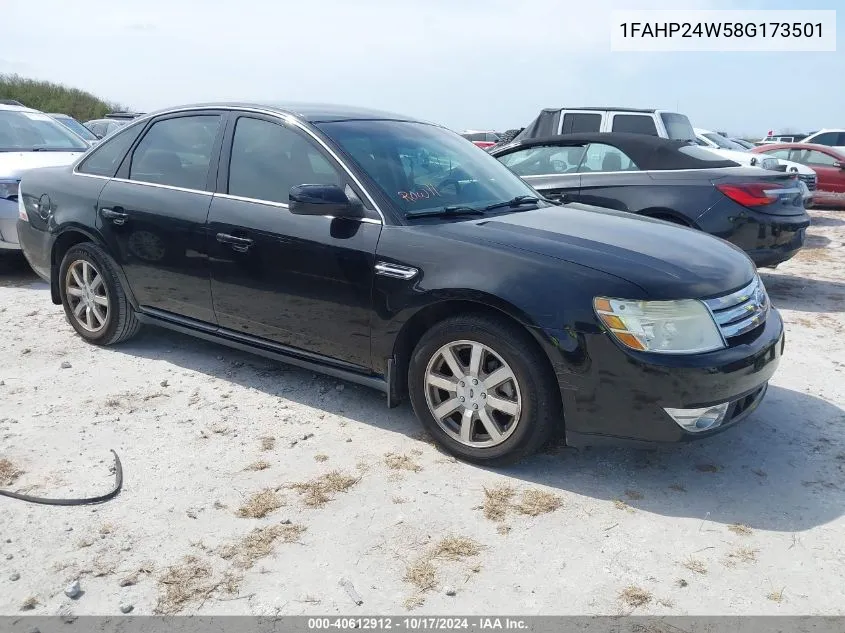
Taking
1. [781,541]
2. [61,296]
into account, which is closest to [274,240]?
[61,296]

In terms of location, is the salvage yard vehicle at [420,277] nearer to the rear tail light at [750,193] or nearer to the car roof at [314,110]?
the car roof at [314,110]

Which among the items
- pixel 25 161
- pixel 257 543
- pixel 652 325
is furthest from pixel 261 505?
pixel 25 161

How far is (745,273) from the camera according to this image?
11.9 feet

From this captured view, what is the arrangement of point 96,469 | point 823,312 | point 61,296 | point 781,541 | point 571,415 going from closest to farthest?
point 781,541 < point 571,415 < point 96,469 < point 61,296 < point 823,312

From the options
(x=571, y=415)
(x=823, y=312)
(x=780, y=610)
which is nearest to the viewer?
(x=780, y=610)

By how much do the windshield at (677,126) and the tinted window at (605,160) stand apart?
2.98m

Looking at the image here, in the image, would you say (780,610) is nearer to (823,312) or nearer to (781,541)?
(781,541)

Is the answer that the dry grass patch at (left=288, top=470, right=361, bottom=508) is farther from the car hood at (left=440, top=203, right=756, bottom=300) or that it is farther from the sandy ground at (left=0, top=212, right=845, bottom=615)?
the car hood at (left=440, top=203, right=756, bottom=300)

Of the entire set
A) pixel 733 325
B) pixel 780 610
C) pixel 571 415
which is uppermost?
pixel 733 325

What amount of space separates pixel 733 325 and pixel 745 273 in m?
0.47

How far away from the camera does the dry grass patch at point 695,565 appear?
2.76 m

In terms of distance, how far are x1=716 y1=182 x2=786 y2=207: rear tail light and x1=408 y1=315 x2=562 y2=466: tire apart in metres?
3.99

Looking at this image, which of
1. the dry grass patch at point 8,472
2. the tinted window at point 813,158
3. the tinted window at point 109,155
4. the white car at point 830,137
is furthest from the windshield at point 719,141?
the dry grass patch at point 8,472

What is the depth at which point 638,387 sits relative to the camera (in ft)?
10.1
